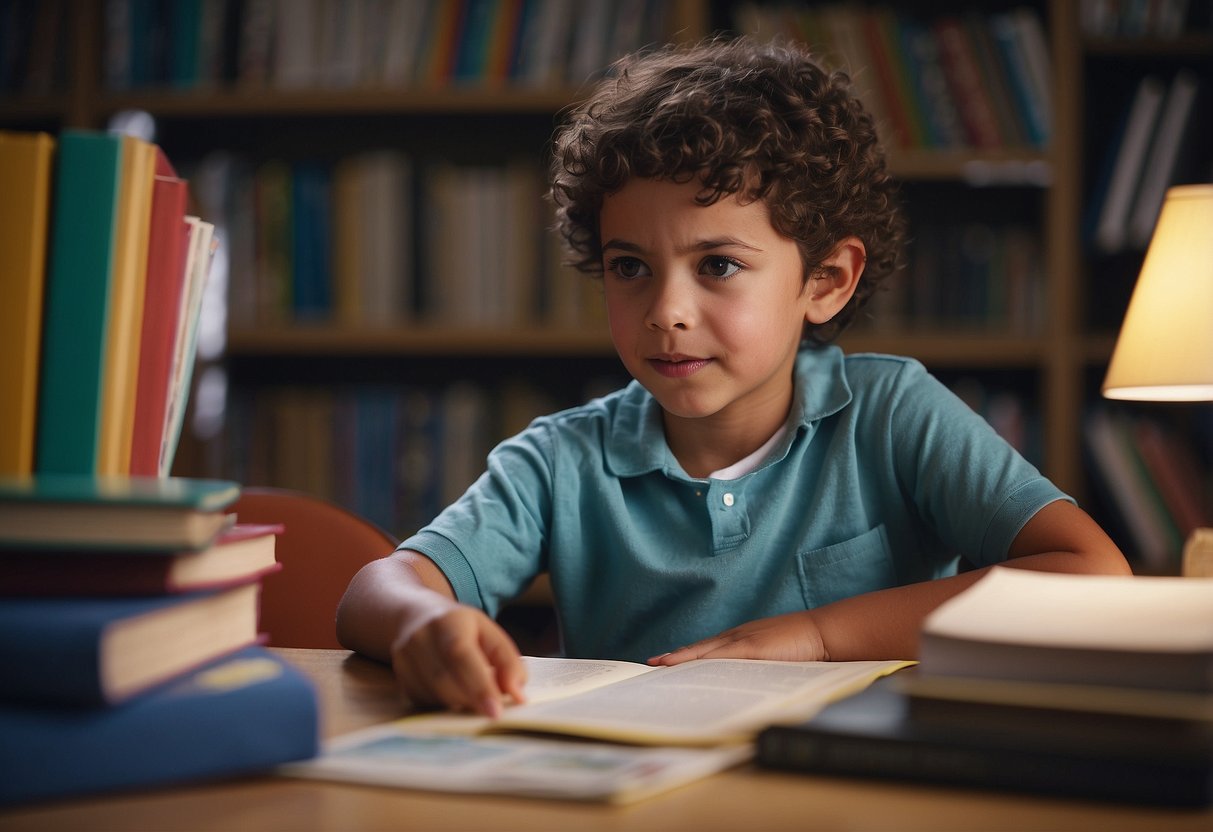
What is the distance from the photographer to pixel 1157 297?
1.12 meters

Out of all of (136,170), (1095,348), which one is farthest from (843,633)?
(1095,348)

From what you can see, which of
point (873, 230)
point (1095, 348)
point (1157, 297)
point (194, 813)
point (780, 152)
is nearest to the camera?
point (194, 813)

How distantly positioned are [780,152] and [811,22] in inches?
41.7

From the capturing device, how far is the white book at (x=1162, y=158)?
6.86 ft

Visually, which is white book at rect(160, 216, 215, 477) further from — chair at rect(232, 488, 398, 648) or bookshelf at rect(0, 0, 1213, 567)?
bookshelf at rect(0, 0, 1213, 567)

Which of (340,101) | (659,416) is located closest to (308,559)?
(659,416)

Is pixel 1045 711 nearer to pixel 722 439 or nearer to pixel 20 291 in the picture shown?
pixel 20 291

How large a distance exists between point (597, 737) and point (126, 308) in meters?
0.36

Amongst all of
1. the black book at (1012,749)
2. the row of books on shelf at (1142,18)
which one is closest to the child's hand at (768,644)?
the black book at (1012,749)

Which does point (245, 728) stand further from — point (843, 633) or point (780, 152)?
point (780, 152)

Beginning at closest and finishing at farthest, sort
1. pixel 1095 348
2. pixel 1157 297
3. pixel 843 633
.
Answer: pixel 843 633, pixel 1157 297, pixel 1095 348

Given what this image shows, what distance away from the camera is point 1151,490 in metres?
2.12

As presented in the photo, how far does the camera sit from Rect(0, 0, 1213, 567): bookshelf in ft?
6.99

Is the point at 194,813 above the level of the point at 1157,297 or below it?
below
